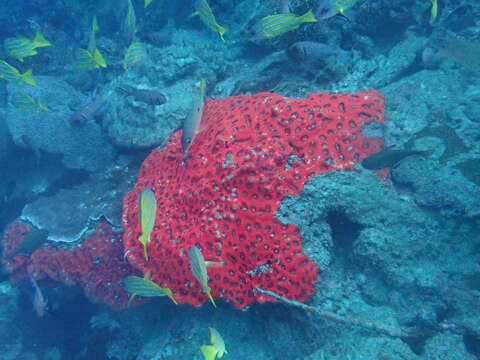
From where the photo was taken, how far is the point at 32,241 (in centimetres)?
427

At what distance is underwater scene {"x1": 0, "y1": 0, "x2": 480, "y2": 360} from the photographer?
2.60 m

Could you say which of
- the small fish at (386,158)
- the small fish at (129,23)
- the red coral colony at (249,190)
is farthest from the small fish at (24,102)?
the small fish at (386,158)

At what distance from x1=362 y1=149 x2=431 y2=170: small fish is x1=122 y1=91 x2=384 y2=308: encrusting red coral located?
0.38 ft

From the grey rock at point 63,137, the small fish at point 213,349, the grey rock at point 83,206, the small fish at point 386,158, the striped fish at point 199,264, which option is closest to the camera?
the small fish at point 213,349

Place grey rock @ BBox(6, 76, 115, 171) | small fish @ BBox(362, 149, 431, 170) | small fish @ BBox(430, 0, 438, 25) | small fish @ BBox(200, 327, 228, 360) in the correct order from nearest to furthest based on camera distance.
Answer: small fish @ BBox(200, 327, 228, 360)
small fish @ BBox(362, 149, 431, 170)
small fish @ BBox(430, 0, 438, 25)
grey rock @ BBox(6, 76, 115, 171)

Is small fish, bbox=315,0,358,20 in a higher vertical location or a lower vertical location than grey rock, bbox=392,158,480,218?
higher

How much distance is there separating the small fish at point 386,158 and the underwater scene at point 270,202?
0.05 feet

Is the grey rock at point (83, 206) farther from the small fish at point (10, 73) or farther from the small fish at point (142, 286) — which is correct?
the small fish at point (10, 73)

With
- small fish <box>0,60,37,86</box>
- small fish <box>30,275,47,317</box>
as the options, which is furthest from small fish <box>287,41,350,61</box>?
small fish <box>30,275,47,317</box>

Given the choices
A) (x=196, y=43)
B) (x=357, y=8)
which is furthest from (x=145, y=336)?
(x=357, y=8)

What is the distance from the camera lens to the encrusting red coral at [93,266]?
4.06 m

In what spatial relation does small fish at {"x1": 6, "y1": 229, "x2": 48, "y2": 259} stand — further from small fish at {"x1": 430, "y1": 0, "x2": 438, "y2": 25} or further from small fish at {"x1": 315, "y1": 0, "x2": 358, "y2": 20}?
small fish at {"x1": 430, "y1": 0, "x2": 438, "y2": 25}

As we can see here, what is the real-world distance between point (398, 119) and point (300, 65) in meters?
1.80

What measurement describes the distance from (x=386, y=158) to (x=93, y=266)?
4.52 meters
